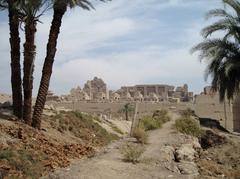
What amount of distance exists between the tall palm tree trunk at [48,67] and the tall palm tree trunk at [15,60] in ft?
2.85

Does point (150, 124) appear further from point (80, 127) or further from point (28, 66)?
point (28, 66)

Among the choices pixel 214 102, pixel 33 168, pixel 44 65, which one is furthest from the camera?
pixel 214 102

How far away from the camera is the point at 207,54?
88.4ft

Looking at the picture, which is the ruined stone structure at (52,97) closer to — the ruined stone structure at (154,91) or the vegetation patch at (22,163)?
the ruined stone structure at (154,91)

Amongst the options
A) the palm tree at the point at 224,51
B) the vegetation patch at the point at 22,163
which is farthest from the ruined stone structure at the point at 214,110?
the vegetation patch at the point at 22,163

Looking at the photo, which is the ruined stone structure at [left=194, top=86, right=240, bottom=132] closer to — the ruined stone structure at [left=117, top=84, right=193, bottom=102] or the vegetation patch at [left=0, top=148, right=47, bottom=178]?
the vegetation patch at [left=0, top=148, right=47, bottom=178]

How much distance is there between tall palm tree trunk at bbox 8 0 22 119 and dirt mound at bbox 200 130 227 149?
8.47m

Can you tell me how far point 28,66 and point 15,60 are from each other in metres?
0.56

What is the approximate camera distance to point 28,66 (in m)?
20.8

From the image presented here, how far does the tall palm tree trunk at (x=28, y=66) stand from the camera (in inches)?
A: 815

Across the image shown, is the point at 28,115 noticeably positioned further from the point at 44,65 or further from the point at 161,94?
the point at 161,94

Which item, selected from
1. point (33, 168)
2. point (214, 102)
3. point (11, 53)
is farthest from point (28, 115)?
point (214, 102)

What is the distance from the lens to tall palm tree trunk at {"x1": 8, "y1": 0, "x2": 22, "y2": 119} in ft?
67.9

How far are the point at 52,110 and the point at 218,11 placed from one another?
10275 millimetres
